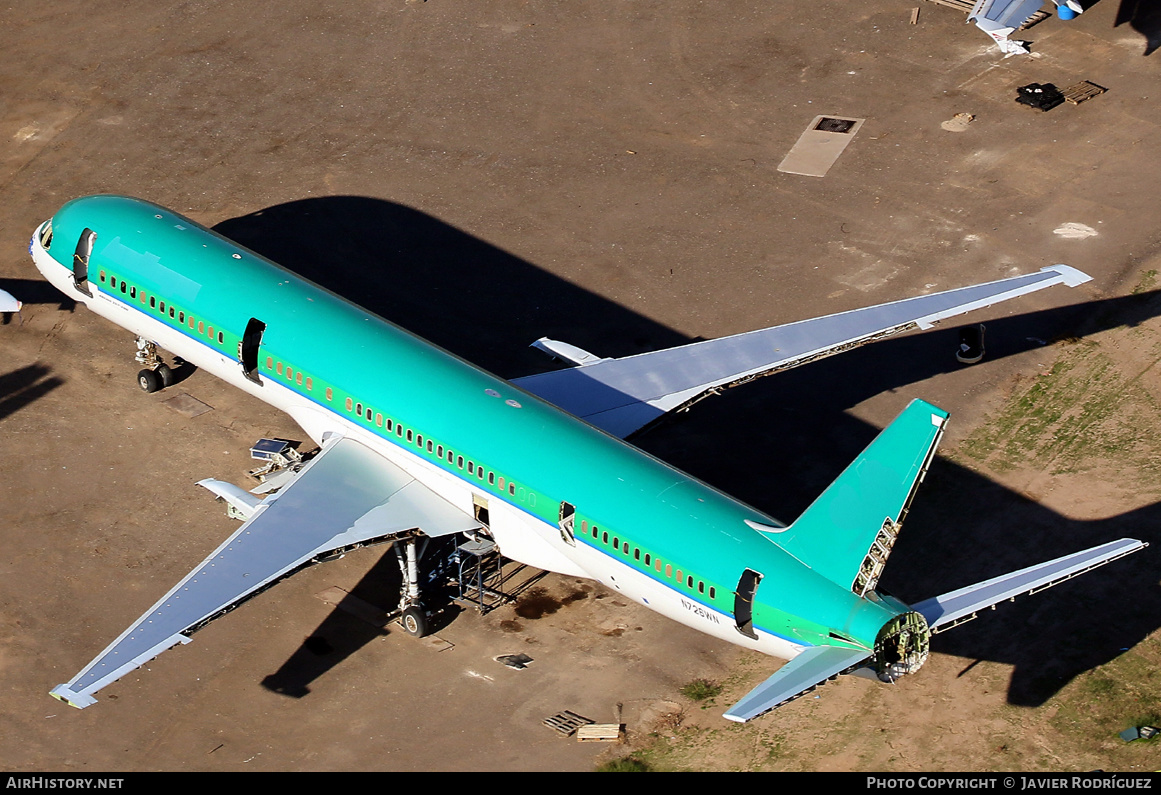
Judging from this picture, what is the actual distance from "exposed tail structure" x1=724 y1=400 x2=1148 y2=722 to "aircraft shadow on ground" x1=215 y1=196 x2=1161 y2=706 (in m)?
6.73

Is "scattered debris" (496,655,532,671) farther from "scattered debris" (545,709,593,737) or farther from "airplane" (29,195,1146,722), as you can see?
"airplane" (29,195,1146,722)

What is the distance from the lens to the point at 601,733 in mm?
35344

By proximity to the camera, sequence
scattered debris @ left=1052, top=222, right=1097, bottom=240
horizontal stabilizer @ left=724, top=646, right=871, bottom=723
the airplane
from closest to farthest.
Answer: horizontal stabilizer @ left=724, top=646, right=871, bottom=723 < the airplane < scattered debris @ left=1052, top=222, right=1097, bottom=240

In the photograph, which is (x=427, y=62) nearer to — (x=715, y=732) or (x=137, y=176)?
(x=137, y=176)

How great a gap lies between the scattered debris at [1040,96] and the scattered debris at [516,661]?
34.1m

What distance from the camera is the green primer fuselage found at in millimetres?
32281

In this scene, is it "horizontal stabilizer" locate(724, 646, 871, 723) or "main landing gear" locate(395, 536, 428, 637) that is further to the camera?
"main landing gear" locate(395, 536, 428, 637)

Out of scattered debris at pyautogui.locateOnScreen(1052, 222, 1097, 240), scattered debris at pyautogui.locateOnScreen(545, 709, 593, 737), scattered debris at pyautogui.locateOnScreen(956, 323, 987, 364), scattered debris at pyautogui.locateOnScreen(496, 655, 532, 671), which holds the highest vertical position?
scattered debris at pyautogui.locateOnScreen(1052, 222, 1097, 240)

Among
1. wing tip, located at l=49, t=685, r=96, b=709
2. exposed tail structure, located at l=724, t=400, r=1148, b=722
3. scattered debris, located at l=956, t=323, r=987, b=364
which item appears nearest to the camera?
wing tip, located at l=49, t=685, r=96, b=709

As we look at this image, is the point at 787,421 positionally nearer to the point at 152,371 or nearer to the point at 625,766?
the point at 625,766

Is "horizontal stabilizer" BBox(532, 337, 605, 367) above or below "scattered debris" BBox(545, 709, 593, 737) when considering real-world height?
above

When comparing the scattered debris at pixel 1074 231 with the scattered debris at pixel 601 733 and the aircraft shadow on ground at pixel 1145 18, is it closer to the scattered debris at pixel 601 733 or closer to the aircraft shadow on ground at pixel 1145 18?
the aircraft shadow on ground at pixel 1145 18

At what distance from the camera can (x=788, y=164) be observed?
186ft

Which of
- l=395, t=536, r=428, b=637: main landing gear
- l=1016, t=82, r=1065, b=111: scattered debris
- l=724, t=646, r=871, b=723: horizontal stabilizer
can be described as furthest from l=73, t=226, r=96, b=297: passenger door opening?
l=1016, t=82, r=1065, b=111: scattered debris
